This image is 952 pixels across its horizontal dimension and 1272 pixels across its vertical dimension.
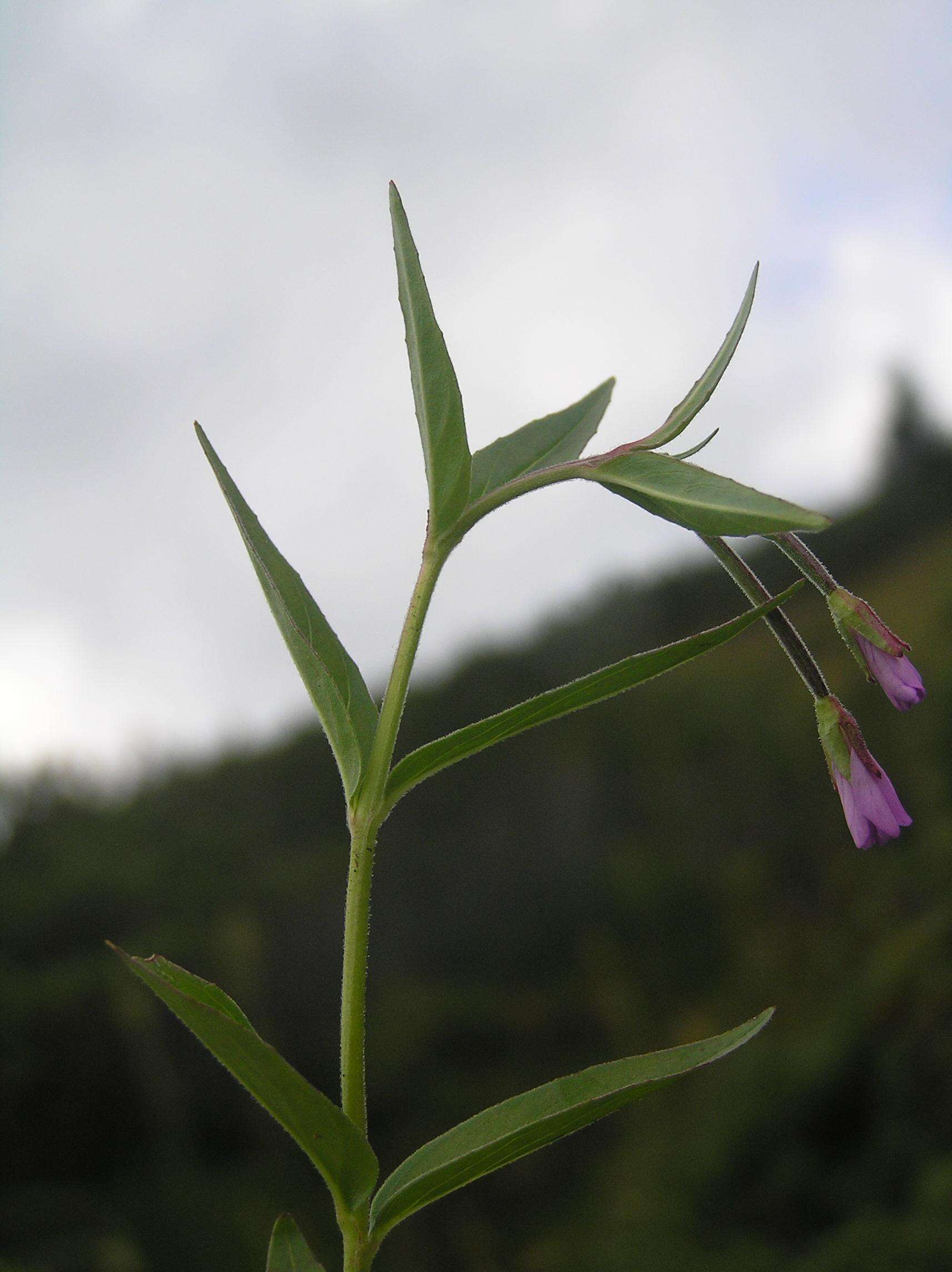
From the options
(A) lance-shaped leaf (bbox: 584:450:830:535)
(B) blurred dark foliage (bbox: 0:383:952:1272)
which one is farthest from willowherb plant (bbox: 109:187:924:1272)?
(B) blurred dark foliage (bbox: 0:383:952:1272)

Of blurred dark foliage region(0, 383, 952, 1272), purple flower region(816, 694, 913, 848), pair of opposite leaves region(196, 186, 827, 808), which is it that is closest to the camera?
pair of opposite leaves region(196, 186, 827, 808)

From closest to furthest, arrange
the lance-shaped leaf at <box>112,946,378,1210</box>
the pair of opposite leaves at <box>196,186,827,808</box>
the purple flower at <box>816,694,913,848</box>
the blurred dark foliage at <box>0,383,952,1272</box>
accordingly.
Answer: the lance-shaped leaf at <box>112,946,378,1210</box> < the pair of opposite leaves at <box>196,186,827,808</box> < the purple flower at <box>816,694,913,848</box> < the blurred dark foliage at <box>0,383,952,1272</box>

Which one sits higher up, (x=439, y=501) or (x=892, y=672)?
(x=439, y=501)

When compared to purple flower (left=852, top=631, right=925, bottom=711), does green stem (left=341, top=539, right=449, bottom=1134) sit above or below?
above

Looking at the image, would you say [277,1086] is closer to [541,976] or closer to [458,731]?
[458,731]

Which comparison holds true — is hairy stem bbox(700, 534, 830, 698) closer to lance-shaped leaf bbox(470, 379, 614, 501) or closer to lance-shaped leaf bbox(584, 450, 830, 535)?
lance-shaped leaf bbox(584, 450, 830, 535)

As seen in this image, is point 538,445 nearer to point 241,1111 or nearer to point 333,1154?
point 333,1154

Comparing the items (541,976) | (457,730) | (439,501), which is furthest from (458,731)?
(541,976)
